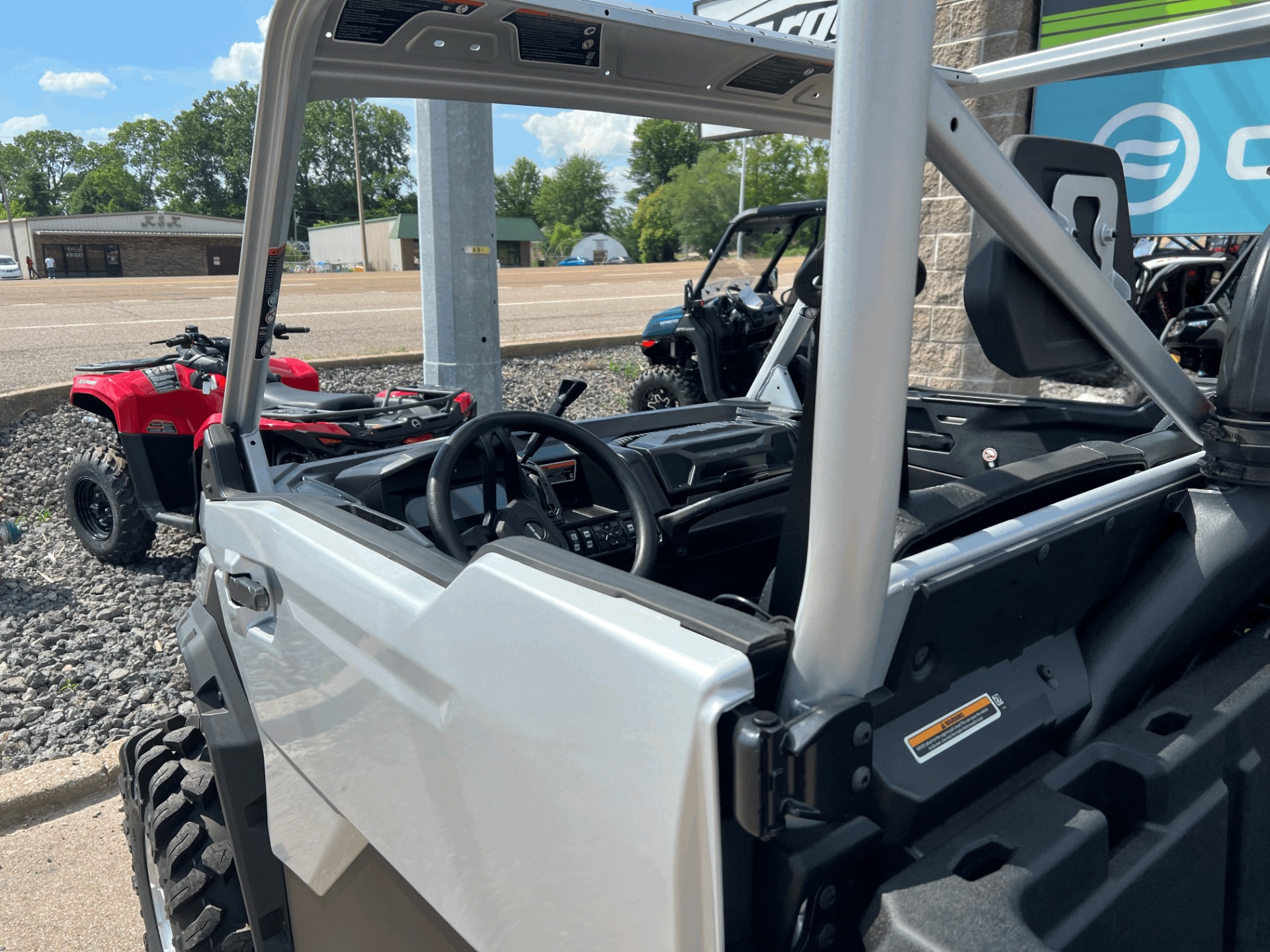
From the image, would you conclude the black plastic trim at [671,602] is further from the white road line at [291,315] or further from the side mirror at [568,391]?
the white road line at [291,315]

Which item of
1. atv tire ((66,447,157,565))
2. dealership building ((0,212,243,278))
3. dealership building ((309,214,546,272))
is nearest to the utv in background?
atv tire ((66,447,157,565))

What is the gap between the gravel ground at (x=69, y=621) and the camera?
364 centimetres

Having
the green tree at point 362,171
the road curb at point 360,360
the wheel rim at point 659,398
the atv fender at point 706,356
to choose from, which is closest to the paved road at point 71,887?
the road curb at point 360,360

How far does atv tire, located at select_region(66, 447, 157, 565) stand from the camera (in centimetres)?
515

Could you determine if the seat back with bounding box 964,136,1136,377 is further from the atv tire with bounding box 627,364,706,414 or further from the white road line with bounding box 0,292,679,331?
the white road line with bounding box 0,292,679,331

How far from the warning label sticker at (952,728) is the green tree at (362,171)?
9075 centimetres

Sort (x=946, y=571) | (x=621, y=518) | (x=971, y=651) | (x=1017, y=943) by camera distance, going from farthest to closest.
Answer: (x=621, y=518), (x=971, y=651), (x=946, y=571), (x=1017, y=943)

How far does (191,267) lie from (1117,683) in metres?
77.3

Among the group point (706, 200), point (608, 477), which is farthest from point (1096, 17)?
point (706, 200)

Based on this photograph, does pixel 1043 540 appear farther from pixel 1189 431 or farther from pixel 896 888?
pixel 896 888

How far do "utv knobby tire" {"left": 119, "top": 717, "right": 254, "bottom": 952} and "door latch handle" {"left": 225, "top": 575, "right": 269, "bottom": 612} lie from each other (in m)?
0.41

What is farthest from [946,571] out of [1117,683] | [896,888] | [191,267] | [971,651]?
[191,267]

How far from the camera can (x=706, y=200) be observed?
77125mm

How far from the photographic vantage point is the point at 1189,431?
1.44 m
